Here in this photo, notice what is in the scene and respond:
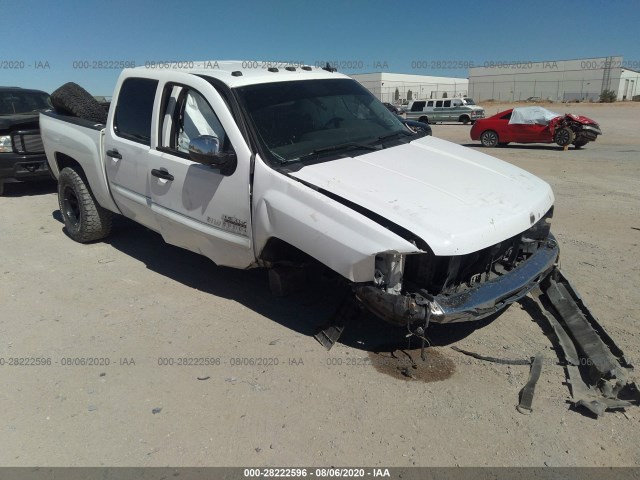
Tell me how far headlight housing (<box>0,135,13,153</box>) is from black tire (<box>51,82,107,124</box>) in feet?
7.30

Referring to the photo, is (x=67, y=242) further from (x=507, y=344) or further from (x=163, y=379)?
(x=507, y=344)

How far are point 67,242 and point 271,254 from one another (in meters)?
3.60

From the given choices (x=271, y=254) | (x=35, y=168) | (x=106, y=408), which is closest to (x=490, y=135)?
(x=35, y=168)

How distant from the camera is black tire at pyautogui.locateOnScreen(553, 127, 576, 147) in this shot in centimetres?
1504

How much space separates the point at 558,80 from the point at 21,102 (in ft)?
242

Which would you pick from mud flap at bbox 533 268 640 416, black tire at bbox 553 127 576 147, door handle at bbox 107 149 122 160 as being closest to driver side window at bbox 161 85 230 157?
door handle at bbox 107 149 122 160

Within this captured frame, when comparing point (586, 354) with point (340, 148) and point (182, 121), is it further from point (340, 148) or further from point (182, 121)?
point (182, 121)

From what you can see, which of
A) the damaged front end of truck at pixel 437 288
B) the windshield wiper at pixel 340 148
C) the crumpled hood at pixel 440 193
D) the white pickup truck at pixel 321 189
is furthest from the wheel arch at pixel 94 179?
the damaged front end of truck at pixel 437 288

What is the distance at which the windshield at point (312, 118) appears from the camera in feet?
11.6

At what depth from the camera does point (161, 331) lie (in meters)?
3.71

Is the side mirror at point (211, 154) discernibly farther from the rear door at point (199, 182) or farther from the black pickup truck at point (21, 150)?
the black pickup truck at point (21, 150)

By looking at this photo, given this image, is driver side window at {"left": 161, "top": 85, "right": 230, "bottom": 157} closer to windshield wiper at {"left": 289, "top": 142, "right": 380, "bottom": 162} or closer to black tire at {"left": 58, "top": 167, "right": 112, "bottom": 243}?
windshield wiper at {"left": 289, "top": 142, "right": 380, "bottom": 162}

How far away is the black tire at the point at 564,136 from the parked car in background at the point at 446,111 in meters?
15.8

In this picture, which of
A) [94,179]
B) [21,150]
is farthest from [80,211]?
[21,150]
